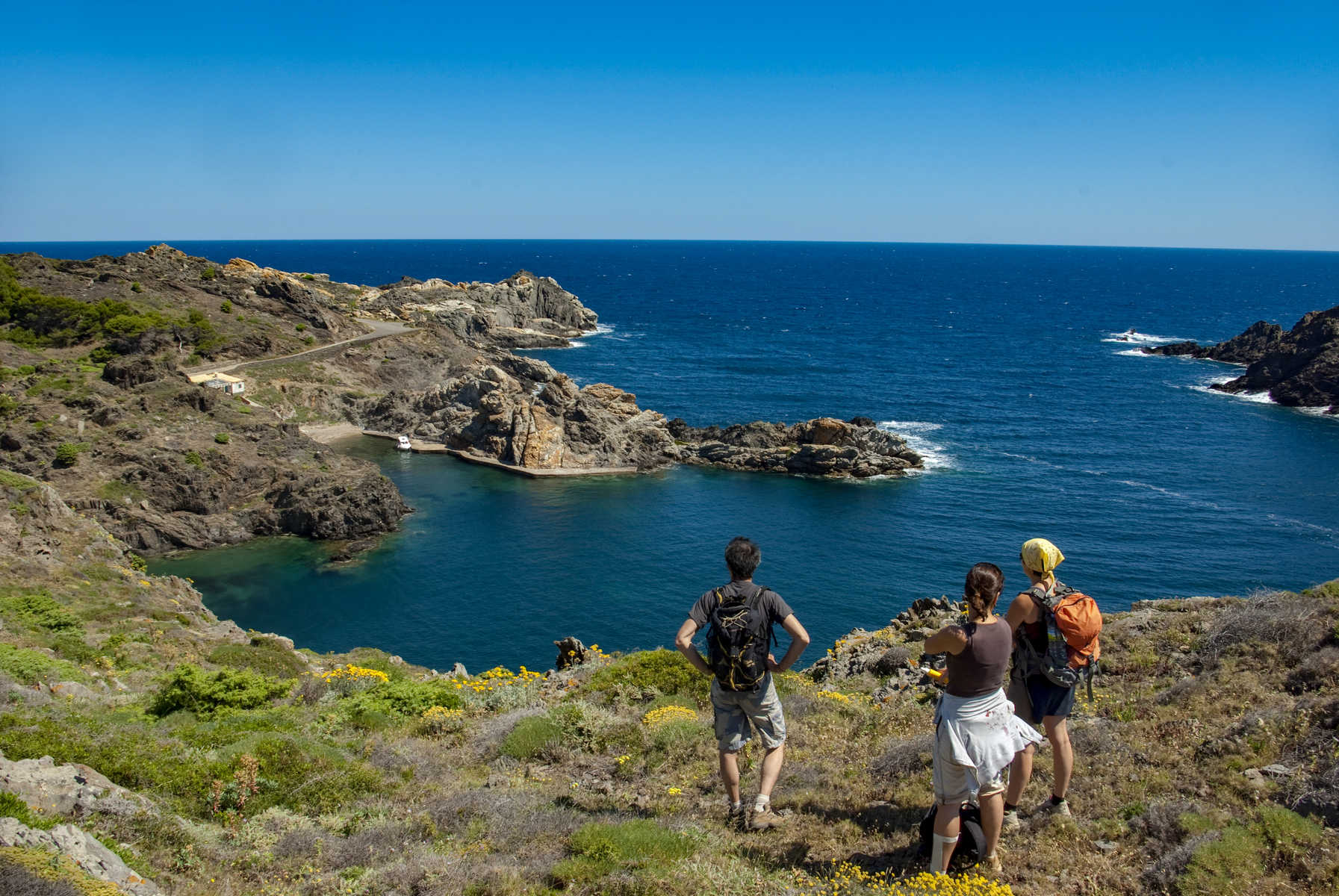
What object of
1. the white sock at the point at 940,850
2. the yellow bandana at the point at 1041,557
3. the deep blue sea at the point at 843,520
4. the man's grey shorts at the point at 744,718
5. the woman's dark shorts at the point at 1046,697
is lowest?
the deep blue sea at the point at 843,520

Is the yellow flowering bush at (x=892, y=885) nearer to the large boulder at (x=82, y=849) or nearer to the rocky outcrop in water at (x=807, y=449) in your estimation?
the large boulder at (x=82, y=849)

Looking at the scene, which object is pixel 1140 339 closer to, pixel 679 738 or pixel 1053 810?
pixel 679 738

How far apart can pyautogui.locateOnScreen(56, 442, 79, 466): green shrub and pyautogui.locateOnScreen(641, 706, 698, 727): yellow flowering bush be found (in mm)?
42228

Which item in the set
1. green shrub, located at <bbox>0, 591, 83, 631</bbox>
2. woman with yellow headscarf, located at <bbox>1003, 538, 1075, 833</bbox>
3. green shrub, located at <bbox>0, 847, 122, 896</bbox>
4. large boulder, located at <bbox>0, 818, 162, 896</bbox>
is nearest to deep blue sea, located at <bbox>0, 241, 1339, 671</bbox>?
green shrub, located at <bbox>0, 591, 83, 631</bbox>

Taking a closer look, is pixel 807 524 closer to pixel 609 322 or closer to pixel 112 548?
pixel 112 548

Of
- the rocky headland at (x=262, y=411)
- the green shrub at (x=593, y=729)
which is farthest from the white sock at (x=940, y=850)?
the rocky headland at (x=262, y=411)

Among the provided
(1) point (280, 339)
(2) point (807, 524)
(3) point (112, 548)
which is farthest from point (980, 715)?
(1) point (280, 339)

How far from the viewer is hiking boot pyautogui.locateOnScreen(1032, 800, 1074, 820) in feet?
24.2

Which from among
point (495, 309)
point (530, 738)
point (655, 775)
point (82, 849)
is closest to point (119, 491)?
point (530, 738)

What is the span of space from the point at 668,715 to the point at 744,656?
497 cm

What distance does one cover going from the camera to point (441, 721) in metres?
12.1

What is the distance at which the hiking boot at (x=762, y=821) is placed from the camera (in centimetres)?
757

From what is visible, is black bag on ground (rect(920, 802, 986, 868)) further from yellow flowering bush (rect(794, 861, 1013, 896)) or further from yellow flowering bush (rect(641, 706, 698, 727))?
yellow flowering bush (rect(641, 706, 698, 727))

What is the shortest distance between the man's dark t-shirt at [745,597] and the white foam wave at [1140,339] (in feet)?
405
